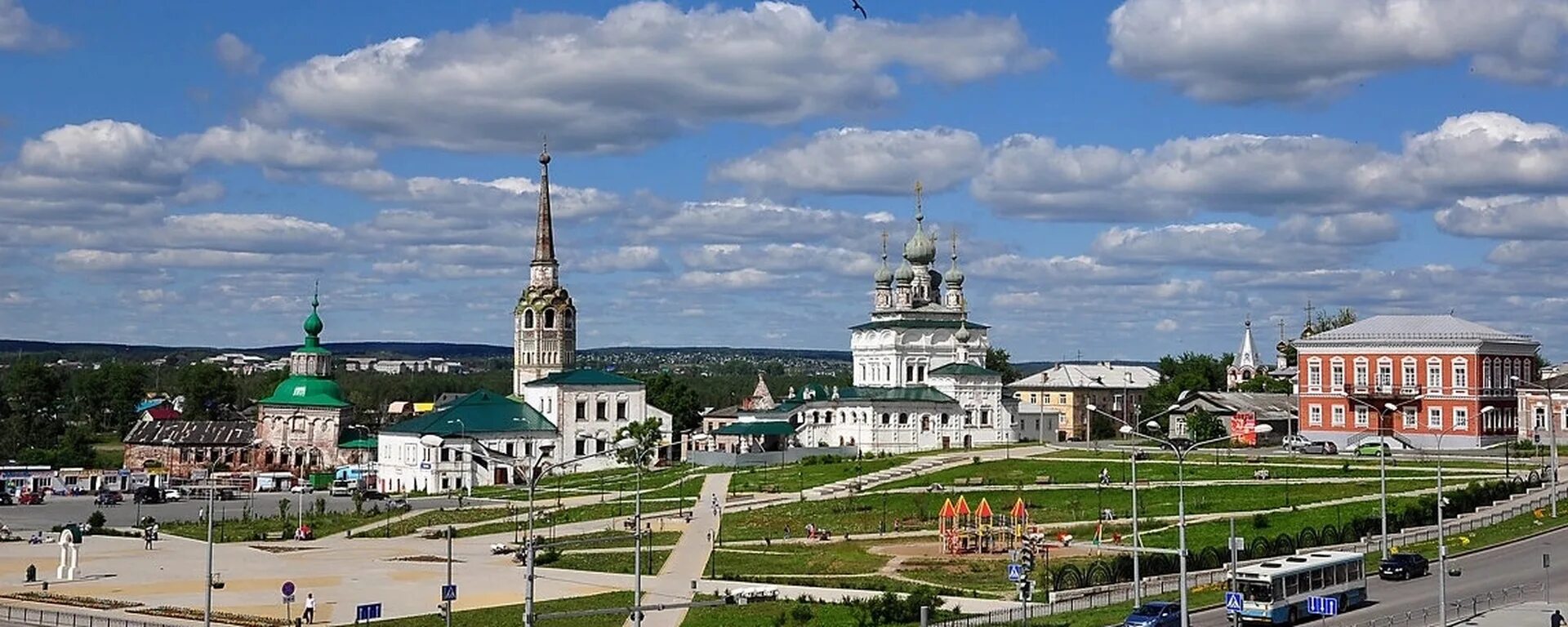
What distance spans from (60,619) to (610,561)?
21.0 metres

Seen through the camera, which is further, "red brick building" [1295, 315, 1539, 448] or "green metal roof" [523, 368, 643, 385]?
"green metal roof" [523, 368, 643, 385]

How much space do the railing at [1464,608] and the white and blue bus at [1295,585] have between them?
5.07ft

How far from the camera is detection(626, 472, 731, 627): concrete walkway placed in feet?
163

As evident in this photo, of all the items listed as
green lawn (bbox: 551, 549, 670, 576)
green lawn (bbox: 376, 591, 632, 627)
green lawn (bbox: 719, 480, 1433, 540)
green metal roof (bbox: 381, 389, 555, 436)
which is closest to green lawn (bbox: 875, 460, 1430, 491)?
green lawn (bbox: 719, 480, 1433, 540)

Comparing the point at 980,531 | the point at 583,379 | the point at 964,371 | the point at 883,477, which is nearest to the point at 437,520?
the point at 883,477

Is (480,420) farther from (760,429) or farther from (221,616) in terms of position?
(221,616)

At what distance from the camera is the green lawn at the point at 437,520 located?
82.1m

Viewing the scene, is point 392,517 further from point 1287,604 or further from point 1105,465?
point 1287,604

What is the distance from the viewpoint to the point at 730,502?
285ft

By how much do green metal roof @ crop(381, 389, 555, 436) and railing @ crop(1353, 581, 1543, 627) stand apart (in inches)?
3051

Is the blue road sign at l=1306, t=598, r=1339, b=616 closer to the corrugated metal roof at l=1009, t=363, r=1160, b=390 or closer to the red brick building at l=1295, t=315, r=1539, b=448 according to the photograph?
the red brick building at l=1295, t=315, r=1539, b=448

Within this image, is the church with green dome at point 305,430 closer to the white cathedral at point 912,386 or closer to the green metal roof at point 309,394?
the green metal roof at point 309,394

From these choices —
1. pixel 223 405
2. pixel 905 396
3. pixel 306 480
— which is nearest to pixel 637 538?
pixel 905 396

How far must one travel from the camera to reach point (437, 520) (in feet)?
281
